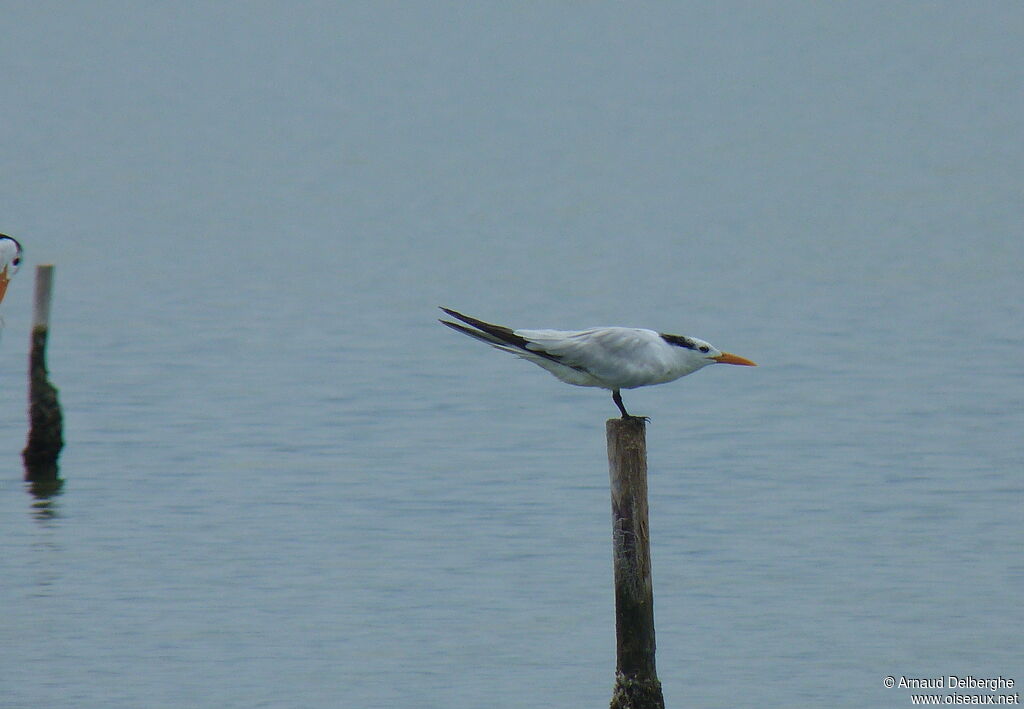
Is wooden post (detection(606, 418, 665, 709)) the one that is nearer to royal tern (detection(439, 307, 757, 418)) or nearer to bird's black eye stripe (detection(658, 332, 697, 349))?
royal tern (detection(439, 307, 757, 418))

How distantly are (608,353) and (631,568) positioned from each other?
1.15m

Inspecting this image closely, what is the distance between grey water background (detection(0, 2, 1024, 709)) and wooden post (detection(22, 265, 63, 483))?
365mm

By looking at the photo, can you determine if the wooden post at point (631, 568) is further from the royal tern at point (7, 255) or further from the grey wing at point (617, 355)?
the royal tern at point (7, 255)

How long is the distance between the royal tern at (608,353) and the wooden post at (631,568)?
382 millimetres

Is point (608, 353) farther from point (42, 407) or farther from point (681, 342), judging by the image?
point (42, 407)

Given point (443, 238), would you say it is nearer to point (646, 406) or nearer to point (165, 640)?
point (646, 406)

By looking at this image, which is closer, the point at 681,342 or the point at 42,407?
the point at 681,342

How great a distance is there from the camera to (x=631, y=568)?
975 centimetres

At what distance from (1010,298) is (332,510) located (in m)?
17.9

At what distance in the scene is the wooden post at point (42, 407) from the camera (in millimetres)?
16938

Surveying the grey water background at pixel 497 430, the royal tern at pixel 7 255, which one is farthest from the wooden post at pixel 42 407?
the royal tern at pixel 7 255

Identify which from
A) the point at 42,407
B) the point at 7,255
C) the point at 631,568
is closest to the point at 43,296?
the point at 42,407

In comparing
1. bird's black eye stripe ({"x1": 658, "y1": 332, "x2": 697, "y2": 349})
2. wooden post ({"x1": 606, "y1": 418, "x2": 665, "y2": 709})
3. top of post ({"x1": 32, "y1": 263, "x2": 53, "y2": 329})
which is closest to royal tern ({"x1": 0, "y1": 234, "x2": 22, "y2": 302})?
top of post ({"x1": 32, "y1": 263, "x2": 53, "y2": 329})

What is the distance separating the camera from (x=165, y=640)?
502 inches
